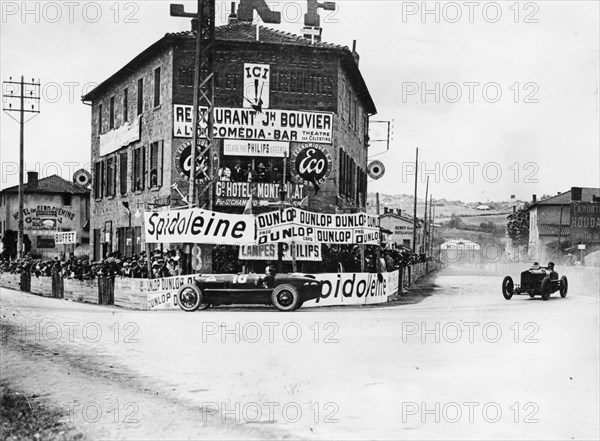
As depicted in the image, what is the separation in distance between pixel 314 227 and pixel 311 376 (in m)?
8.55

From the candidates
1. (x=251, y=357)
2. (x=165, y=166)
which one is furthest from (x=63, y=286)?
(x=251, y=357)

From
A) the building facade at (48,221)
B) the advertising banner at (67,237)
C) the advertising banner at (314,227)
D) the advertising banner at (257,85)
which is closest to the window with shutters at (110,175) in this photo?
the advertising banner at (67,237)

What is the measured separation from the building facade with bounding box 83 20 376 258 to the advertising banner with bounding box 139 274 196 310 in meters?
4.75

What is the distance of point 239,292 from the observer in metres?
14.2

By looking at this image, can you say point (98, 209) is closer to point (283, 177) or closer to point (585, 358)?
point (283, 177)

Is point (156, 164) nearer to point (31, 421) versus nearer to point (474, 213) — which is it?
point (474, 213)

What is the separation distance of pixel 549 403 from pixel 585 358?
2.12 m

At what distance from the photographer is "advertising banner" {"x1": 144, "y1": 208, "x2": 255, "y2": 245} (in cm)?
1336

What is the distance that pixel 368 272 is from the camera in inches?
738

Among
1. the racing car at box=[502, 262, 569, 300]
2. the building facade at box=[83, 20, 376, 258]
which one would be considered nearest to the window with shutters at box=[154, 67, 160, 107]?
the building facade at box=[83, 20, 376, 258]

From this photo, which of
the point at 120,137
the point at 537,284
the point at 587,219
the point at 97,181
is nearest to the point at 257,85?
the point at 120,137

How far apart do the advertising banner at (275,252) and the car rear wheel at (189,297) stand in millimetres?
3350

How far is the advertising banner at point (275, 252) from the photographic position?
59.4 feet

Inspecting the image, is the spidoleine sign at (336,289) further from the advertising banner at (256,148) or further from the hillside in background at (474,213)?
the advertising banner at (256,148)
